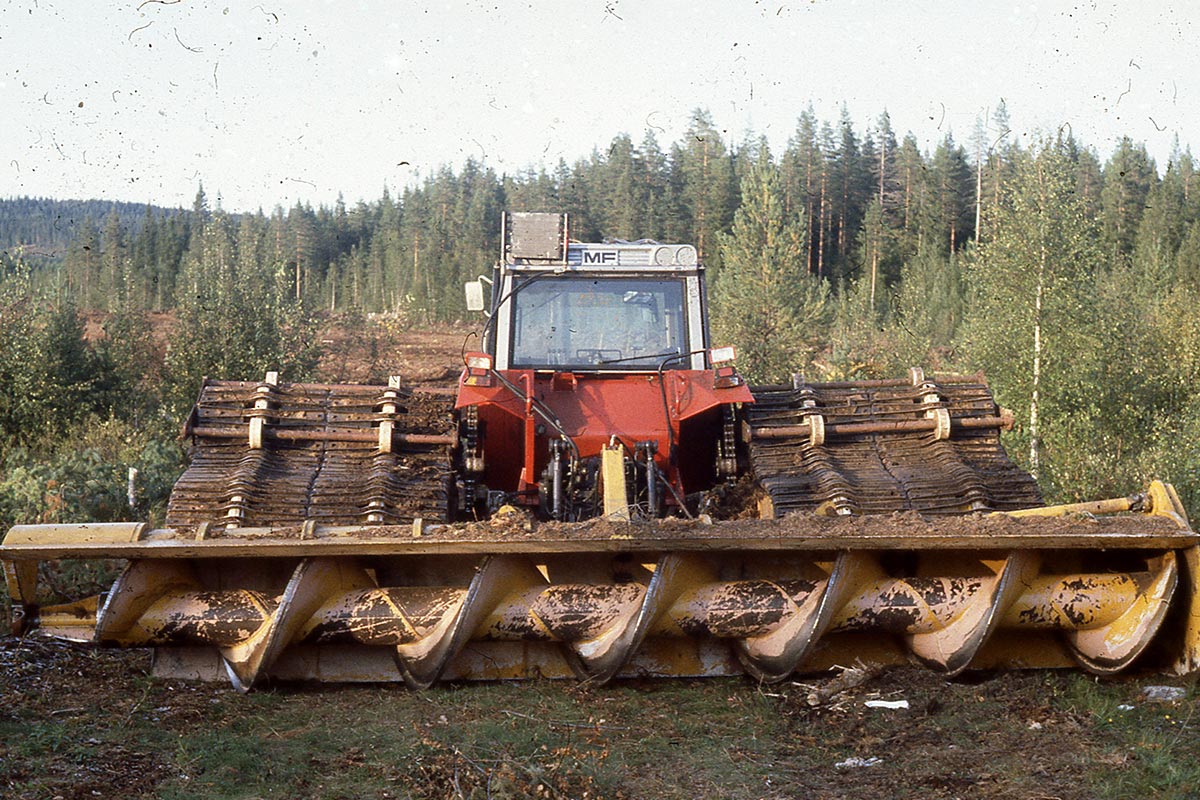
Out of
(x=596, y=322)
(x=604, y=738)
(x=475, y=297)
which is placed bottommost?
(x=604, y=738)

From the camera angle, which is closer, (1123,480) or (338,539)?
(338,539)

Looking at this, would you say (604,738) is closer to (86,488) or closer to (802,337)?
(86,488)

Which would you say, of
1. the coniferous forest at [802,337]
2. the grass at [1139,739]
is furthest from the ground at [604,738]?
the coniferous forest at [802,337]

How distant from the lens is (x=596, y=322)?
8.15 m

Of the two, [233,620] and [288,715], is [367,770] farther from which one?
[233,620]

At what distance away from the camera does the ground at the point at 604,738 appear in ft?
13.5

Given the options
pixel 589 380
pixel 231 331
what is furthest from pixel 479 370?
pixel 231 331

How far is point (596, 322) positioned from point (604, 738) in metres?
3.88

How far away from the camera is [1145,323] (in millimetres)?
25281

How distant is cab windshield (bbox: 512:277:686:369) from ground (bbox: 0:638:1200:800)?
2.87m

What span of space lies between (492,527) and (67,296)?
1737 centimetres

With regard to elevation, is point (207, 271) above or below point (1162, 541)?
above

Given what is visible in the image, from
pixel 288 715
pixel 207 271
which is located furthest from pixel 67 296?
pixel 288 715

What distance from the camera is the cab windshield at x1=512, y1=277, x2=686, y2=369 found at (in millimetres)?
8047
